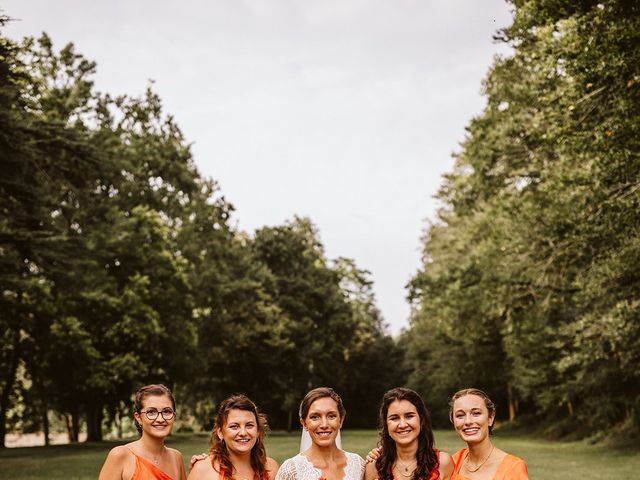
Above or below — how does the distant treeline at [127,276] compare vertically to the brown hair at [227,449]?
above

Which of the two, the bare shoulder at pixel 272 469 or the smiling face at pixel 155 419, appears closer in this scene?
the bare shoulder at pixel 272 469

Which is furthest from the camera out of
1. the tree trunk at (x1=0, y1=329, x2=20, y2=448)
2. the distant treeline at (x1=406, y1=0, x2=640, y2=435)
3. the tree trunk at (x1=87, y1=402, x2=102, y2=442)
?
the tree trunk at (x1=87, y1=402, x2=102, y2=442)

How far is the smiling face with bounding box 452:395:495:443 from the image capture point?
5055 mm

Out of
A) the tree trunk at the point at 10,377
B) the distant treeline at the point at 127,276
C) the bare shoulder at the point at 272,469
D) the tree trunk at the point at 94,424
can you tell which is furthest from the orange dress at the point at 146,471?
the tree trunk at the point at 94,424

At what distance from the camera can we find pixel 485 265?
95.6 feet

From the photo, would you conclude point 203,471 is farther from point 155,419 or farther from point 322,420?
Result: point 322,420

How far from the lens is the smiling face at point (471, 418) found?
16.6 feet

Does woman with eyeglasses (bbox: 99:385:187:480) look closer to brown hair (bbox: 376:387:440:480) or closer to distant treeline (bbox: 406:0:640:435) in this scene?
brown hair (bbox: 376:387:440:480)

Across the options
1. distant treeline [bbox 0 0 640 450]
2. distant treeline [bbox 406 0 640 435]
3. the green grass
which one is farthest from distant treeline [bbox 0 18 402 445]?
distant treeline [bbox 406 0 640 435]

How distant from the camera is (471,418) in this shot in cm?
509

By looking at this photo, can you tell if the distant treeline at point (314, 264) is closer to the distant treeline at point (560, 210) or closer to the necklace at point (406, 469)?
the distant treeline at point (560, 210)

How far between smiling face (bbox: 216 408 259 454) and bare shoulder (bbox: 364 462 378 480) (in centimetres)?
86

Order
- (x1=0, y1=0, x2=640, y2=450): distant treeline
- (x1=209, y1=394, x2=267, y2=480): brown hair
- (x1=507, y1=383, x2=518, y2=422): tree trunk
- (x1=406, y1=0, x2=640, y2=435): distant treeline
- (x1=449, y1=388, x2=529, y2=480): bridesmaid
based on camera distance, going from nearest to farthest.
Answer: (x1=449, y1=388, x2=529, y2=480): bridesmaid, (x1=209, y1=394, x2=267, y2=480): brown hair, (x1=406, y1=0, x2=640, y2=435): distant treeline, (x1=0, y1=0, x2=640, y2=450): distant treeline, (x1=507, y1=383, x2=518, y2=422): tree trunk

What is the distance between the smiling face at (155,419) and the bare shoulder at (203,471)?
453 mm
